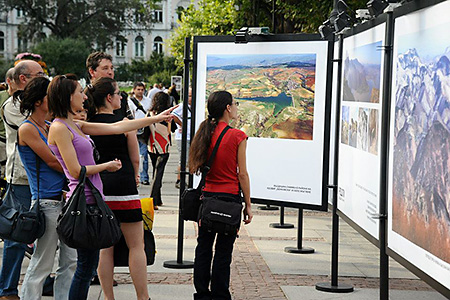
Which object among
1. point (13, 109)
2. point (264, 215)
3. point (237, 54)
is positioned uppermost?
point (237, 54)

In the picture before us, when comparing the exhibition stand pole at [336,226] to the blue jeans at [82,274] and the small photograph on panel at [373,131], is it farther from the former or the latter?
the blue jeans at [82,274]

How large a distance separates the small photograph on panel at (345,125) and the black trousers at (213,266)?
1.22m

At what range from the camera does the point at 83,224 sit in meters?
5.38

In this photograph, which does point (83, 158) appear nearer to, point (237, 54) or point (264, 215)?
point (237, 54)

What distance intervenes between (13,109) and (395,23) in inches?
129

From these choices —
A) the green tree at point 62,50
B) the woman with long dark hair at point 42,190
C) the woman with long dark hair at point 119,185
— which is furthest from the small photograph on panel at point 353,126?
the green tree at point 62,50

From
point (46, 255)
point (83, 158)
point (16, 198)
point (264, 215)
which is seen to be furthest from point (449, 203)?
point (264, 215)

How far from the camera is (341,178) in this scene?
23.9 feet

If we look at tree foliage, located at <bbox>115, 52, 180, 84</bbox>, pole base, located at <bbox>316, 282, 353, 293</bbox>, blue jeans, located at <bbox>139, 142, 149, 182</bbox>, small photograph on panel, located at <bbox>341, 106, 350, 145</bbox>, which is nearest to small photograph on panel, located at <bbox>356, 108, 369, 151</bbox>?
small photograph on panel, located at <bbox>341, 106, 350, 145</bbox>

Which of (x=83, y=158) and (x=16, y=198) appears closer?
(x=83, y=158)

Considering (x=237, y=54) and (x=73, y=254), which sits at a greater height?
(x=237, y=54)

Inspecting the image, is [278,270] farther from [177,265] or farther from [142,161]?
[142,161]

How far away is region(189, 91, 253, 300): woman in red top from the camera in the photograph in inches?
252

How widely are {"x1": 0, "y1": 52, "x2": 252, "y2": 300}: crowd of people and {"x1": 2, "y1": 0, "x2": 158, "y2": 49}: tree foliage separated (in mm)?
72802
